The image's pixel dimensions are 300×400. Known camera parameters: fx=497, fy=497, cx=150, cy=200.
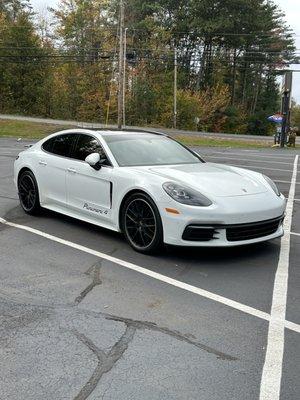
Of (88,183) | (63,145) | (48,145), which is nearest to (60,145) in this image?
(63,145)

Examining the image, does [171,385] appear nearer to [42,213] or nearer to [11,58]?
[42,213]

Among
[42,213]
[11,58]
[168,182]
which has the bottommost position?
[42,213]

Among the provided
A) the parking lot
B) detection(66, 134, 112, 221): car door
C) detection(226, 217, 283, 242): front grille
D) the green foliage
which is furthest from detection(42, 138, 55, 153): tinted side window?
the green foliage

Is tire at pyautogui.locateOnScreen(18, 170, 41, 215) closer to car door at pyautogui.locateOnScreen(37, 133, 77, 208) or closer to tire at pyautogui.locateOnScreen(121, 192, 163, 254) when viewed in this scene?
car door at pyautogui.locateOnScreen(37, 133, 77, 208)

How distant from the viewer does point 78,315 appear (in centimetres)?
382

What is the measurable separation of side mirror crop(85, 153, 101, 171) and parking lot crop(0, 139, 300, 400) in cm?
89

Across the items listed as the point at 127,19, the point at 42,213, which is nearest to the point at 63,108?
the point at 127,19

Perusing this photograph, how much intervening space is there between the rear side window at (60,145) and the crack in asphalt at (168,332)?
347 cm

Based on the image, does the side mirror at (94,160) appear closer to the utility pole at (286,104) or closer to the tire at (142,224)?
the tire at (142,224)

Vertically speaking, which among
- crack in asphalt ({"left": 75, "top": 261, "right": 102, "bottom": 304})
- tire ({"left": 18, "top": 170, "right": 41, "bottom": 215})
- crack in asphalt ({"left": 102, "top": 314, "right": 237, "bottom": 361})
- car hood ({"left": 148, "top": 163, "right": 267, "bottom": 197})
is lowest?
crack in asphalt ({"left": 75, "top": 261, "right": 102, "bottom": 304})

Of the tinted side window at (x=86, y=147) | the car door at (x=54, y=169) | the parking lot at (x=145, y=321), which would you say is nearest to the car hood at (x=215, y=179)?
the parking lot at (x=145, y=321)

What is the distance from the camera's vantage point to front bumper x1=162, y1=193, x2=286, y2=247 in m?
5.02

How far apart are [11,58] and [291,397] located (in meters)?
45.3

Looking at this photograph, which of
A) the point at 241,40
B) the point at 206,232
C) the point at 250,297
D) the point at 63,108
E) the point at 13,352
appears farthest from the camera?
the point at 241,40
